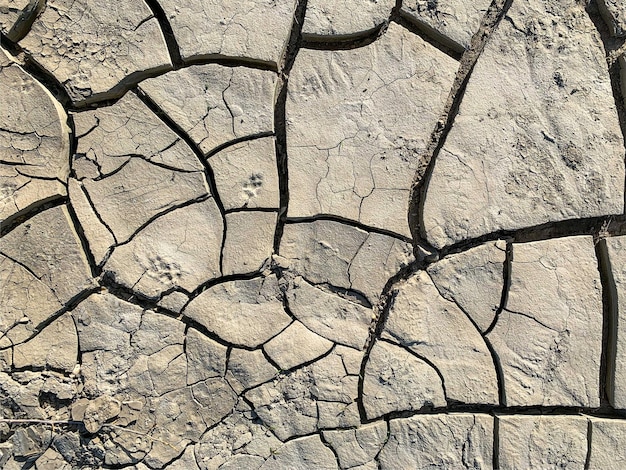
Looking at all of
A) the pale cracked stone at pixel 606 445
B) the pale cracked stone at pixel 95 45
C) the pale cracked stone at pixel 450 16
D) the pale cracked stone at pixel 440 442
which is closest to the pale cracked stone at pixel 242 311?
the pale cracked stone at pixel 440 442

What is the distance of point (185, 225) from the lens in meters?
2.17

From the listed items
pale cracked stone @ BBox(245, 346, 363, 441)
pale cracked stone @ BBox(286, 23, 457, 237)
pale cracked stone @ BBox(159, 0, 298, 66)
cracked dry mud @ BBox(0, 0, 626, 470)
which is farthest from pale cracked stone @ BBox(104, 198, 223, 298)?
pale cracked stone @ BBox(159, 0, 298, 66)

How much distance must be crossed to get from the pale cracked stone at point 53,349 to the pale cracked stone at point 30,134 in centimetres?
50

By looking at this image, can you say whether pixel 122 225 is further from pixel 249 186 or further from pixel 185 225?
pixel 249 186

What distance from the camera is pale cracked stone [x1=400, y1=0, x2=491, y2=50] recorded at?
227cm

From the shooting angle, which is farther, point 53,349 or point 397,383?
point 397,383

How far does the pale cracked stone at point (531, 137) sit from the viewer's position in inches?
89.4

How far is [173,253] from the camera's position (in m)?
2.16

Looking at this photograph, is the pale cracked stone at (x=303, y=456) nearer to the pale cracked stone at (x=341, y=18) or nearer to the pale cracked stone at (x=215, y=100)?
the pale cracked stone at (x=215, y=100)

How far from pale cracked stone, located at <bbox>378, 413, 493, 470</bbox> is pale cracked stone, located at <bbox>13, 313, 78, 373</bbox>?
1.33 m

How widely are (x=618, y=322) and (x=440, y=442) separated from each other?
3.09 ft

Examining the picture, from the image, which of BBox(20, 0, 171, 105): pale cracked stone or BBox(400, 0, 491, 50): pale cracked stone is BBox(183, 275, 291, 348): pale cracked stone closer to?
BBox(20, 0, 171, 105): pale cracked stone

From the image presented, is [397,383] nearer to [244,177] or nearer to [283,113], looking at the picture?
[244,177]

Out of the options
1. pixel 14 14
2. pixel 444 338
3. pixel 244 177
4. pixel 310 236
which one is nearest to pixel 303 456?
pixel 444 338
